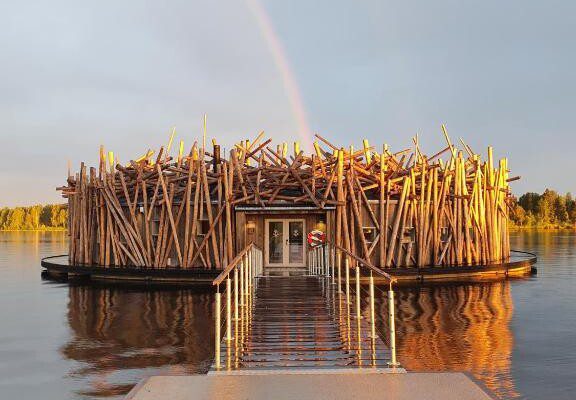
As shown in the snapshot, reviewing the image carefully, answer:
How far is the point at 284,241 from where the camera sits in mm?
24500

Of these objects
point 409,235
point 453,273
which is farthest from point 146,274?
point 453,273

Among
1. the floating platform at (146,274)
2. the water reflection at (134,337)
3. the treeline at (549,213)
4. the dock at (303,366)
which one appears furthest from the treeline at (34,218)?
the dock at (303,366)

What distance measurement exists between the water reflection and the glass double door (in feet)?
16.4

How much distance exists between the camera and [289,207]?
23703 mm

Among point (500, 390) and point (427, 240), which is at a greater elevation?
point (427, 240)

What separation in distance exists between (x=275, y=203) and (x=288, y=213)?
789 mm

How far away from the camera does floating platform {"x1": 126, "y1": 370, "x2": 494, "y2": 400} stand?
6.33 meters

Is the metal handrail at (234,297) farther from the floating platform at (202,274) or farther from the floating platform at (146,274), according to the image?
the floating platform at (202,274)

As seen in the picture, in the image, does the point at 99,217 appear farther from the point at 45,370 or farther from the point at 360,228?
the point at 45,370

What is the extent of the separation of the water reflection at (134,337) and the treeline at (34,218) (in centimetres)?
16707

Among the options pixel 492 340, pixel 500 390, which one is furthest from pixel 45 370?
pixel 492 340

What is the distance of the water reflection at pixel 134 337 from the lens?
948 centimetres

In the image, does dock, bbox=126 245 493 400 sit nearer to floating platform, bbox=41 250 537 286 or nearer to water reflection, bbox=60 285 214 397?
water reflection, bbox=60 285 214 397

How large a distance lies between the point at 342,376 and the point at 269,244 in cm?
1752
